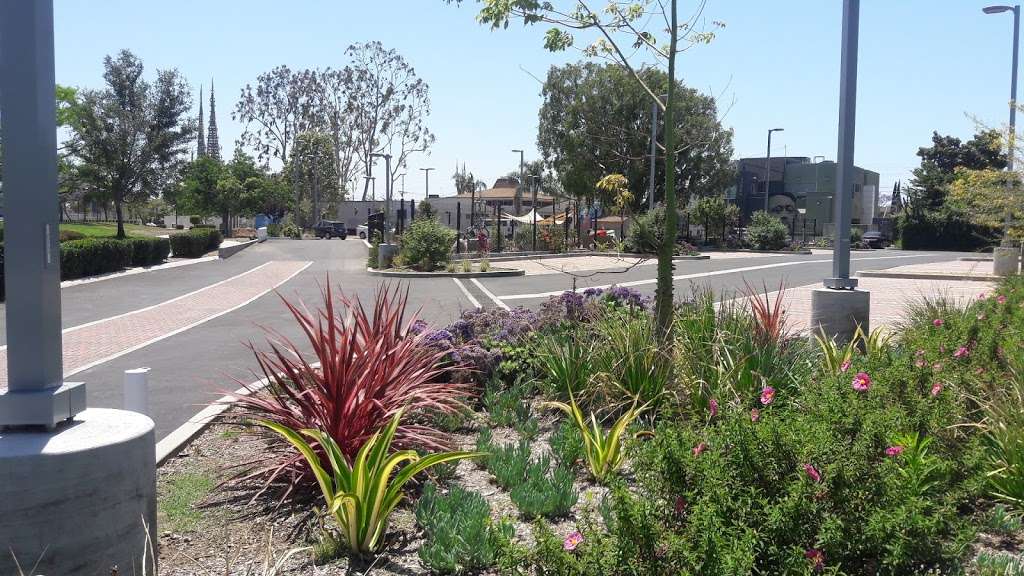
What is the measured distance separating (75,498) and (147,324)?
37.4ft

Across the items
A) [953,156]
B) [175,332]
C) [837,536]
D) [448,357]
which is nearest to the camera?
[837,536]

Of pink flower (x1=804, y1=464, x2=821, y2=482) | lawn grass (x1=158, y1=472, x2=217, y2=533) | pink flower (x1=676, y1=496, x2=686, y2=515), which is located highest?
pink flower (x1=804, y1=464, x2=821, y2=482)

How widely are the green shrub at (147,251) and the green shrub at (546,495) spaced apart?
2518cm

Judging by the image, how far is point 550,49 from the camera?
6859 millimetres

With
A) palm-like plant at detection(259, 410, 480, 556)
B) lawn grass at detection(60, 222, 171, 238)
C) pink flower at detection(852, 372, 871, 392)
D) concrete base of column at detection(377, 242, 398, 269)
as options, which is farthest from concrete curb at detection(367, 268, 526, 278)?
pink flower at detection(852, 372, 871, 392)

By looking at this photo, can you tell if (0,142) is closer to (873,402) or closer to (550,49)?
(873,402)

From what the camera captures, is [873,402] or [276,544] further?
[276,544]

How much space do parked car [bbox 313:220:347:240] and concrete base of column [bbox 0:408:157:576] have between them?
61.3m

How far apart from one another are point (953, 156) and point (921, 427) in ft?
238

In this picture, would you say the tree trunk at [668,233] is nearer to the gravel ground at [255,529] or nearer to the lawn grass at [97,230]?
the gravel ground at [255,529]

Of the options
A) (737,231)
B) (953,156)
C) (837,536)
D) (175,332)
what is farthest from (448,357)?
(953,156)

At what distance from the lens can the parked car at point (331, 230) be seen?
6375 centimetres

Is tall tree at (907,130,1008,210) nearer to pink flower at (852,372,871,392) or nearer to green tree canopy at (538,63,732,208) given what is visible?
green tree canopy at (538,63,732,208)

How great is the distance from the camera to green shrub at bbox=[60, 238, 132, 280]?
21688mm
